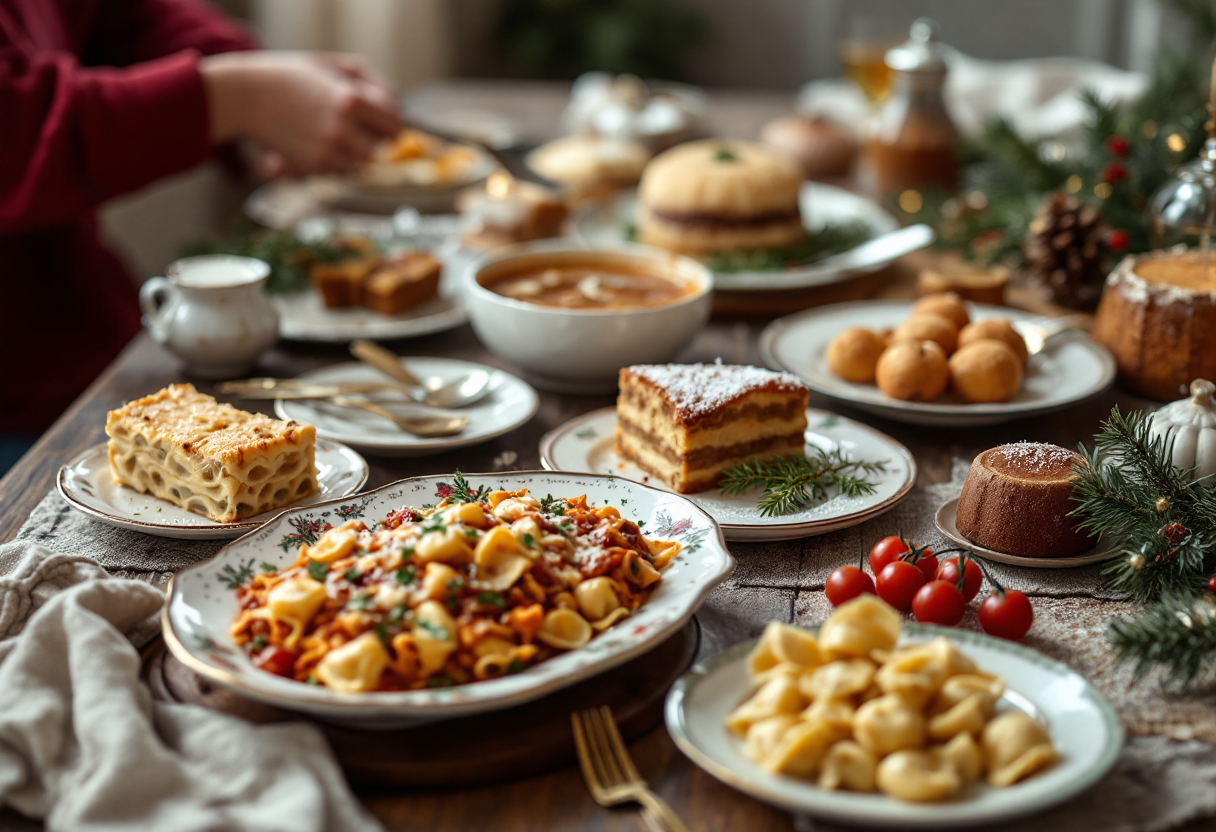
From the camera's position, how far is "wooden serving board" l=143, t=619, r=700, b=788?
1.03 m

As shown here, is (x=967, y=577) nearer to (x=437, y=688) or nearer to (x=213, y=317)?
(x=437, y=688)

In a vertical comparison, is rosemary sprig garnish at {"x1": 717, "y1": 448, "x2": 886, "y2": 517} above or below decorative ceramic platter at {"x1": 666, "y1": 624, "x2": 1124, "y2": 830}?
below

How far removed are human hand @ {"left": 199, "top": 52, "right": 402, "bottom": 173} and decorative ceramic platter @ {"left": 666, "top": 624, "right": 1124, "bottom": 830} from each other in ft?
6.67

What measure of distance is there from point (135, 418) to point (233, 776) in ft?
2.15

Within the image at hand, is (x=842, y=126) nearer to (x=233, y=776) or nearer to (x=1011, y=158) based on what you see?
(x=1011, y=158)

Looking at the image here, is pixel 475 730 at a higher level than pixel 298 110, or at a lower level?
lower

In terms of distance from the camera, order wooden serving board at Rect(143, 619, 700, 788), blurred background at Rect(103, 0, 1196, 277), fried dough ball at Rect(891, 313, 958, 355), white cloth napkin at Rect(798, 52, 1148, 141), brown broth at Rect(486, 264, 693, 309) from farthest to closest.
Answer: blurred background at Rect(103, 0, 1196, 277), white cloth napkin at Rect(798, 52, 1148, 141), brown broth at Rect(486, 264, 693, 309), fried dough ball at Rect(891, 313, 958, 355), wooden serving board at Rect(143, 619, 700, 788)

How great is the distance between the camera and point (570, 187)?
2.98 metres

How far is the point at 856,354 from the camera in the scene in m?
1.83

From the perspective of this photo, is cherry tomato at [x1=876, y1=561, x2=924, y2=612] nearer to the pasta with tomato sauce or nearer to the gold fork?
the pasta with tomato sauce

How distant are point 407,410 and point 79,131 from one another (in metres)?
1.10

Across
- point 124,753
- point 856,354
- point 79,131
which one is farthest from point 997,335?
point 79,131

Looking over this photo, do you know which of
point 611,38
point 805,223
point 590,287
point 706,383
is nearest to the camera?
point 706,383

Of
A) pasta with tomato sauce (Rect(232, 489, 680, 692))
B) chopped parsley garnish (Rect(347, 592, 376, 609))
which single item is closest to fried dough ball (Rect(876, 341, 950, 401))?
pasta with tomato sauce (Rect(232, 489, 680, 692))
